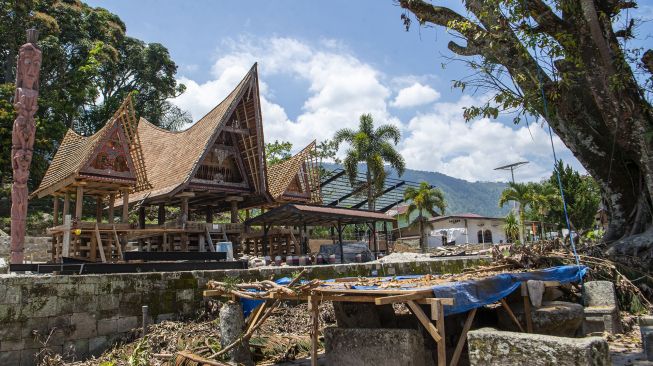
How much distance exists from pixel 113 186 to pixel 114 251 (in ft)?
7.91

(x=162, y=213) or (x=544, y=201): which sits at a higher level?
(x=544, y=201)

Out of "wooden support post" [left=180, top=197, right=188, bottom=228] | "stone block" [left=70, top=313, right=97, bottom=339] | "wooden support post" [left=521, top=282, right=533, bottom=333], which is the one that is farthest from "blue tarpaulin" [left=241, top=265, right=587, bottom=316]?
"wooden support post" [left=180, top=197, right=188, bottom=228]

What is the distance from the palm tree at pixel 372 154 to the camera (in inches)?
1330

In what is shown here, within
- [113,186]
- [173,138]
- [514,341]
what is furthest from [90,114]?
[514,341]

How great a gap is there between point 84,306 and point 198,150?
1145 cm

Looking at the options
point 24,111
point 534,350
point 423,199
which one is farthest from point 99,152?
point 423,199

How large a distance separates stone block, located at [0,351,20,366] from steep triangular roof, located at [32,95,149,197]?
908cm

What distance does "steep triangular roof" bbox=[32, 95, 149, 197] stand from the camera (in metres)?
16.1

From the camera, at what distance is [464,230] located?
146 feet

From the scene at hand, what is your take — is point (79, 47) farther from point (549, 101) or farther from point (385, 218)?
point (549, 101)

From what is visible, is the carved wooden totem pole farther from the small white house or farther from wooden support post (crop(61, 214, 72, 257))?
the small white house

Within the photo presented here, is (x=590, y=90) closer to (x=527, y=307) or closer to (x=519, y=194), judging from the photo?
(x=527, y=307)

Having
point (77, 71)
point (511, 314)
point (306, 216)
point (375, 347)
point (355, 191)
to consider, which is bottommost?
point (375, 347)

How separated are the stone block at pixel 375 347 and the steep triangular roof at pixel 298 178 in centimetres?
1720
